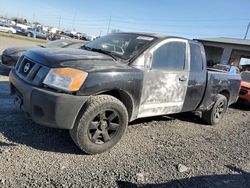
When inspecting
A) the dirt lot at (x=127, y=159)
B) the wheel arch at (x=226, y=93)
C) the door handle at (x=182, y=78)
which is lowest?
the dirt lot at (x=127, y=159)

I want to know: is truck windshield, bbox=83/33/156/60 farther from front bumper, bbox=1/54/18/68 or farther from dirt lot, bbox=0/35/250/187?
front bumper, bbox=1/54/18/68

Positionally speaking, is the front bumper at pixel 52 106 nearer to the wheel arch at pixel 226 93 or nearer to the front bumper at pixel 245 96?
the wheel arch at pixel 226 93

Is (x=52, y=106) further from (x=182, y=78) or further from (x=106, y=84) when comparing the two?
(x=182, y=78)

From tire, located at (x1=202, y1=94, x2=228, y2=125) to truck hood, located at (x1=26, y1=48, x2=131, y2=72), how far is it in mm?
3184

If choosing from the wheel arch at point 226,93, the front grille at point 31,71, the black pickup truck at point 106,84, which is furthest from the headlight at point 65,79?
the wheel arch at point 226,93

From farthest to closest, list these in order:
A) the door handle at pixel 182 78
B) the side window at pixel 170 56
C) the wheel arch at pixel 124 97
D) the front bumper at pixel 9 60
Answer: the front bumper at pixel 9 60, the door handle at pixel 182 78, the side window at pixel 170 56, the wheel arch at pixel 124 97

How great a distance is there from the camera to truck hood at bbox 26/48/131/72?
393 cm

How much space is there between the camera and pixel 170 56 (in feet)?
17.2

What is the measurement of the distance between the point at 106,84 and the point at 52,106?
0.80m

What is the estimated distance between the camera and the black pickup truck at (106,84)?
379 centimetres

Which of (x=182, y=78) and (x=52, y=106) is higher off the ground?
(x=182, y=78)

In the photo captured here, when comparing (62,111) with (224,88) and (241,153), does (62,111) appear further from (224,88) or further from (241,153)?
(224,88)

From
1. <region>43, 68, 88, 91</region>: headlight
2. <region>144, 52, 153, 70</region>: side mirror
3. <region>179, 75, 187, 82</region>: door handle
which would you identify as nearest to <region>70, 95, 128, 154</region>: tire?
<region>43, 68, 88, 91</region>: headlight

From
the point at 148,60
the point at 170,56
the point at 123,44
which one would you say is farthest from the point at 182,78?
the point at 123,44
